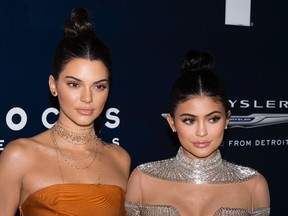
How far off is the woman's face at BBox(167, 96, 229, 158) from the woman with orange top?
1.11 feet

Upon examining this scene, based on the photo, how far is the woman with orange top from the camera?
1895mm

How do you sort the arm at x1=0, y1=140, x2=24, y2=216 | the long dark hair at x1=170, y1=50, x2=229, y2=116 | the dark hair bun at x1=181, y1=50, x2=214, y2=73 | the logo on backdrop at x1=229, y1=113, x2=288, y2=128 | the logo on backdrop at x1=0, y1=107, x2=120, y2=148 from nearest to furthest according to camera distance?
the arm at x1=0, y1=140, x2=24, y2=216 < the long dark hair at x1=170, y1=50, x2=229, y2=116 < the dark hair bun at x1=181, y1=50, x2=214, y2=73 < the logo on backdrop at x1=0, y1=107, x2=120, y2=148 < the logo on backdrop at x1=229, y1=113, x2=288, y2=128

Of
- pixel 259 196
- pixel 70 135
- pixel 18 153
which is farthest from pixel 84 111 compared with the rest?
pixel 259 196

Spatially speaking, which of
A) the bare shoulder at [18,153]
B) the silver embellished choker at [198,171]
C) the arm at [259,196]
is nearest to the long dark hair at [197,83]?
the silver embellished choker at [198,171]

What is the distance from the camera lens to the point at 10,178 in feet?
6.15

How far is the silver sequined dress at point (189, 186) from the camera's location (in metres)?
1.97

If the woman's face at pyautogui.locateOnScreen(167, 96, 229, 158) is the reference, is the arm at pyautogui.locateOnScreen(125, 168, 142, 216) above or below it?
below

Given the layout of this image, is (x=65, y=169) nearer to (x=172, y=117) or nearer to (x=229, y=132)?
(x=172, y=117)

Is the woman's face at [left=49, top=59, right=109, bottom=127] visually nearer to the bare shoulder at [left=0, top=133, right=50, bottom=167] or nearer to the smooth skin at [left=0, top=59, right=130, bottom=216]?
the smooth skin at [left=0, top=59, right=130, bottom=216]

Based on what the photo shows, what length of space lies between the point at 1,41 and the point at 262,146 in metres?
1.72

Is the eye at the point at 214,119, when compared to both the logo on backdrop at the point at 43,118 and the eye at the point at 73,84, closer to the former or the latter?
the eye at the point at 73,84

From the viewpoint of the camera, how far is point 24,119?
8.09 ft

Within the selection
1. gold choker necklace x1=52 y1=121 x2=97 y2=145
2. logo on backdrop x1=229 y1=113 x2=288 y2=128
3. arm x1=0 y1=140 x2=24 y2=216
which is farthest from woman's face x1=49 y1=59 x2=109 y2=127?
logo on backdrop x1=229 y1=113 x2=288 y2=128

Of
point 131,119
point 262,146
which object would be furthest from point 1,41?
point 262,146
